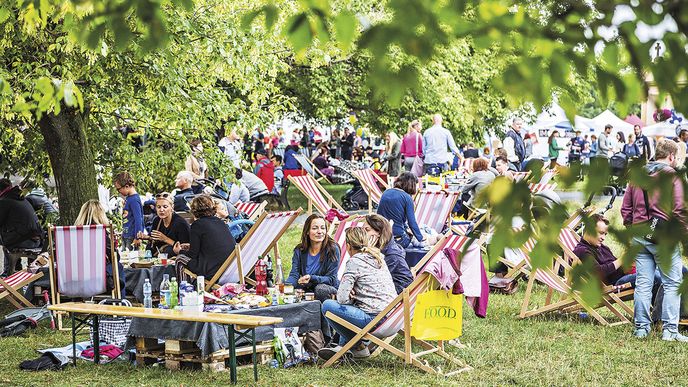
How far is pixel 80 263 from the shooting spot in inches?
386

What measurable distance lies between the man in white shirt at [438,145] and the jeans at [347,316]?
495 inches

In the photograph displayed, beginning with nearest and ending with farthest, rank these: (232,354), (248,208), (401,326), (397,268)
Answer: (232,354) → (401,326) → (397,268) → (248,208)

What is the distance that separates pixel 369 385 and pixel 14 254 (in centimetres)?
636

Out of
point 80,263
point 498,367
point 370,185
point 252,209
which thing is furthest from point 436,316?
point 370,185

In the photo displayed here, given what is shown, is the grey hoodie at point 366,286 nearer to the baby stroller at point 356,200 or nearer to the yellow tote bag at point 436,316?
the yellow tote bag at point 436,316

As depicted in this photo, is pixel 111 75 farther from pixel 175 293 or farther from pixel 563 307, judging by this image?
pixel 563 307

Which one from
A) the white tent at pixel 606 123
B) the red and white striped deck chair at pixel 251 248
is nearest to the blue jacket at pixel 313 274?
the red and white striped deck chair at pixel 251 248

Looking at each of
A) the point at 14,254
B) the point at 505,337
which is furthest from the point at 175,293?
the point at 14,254

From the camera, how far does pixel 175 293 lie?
8398mm

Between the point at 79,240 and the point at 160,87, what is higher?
the point at 160,87

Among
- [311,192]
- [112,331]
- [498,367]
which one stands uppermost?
[311,192]

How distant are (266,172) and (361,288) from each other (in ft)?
49.7

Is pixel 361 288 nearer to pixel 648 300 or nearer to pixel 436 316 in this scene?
pixel 436 316

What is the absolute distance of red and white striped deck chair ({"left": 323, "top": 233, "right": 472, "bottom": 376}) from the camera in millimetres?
7715
